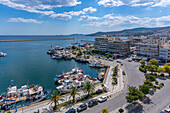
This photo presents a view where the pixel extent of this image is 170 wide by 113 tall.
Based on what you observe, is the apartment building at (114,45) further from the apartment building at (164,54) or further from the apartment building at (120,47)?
the apartment building at (164,54)

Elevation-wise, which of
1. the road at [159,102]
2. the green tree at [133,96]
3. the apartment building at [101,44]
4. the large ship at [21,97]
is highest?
the apartment building at [101,44]

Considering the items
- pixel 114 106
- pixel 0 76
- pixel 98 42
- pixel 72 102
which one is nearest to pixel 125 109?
pixel 114 106

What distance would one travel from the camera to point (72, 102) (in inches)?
1016

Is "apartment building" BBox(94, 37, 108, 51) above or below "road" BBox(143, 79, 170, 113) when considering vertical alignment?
above

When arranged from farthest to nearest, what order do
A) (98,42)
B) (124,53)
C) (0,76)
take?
1. (98,42)
2. (124,53)
3. (0,76)

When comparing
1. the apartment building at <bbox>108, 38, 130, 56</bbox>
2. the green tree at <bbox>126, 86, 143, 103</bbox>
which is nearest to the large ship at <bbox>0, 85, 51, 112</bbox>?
the green tree at <bbox>126, 86, 143, 103</bbox>

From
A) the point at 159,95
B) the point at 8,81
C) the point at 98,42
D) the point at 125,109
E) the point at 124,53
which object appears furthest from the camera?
the point at 98,42

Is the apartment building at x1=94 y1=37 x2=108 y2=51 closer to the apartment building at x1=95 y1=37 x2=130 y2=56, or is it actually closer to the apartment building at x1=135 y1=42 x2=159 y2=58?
the apartment building at x1=95 y1=37 x2=130 y2=56

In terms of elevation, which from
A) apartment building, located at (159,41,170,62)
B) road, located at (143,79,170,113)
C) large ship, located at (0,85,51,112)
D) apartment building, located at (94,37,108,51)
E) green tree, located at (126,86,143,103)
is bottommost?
large ship, located at (0,85,51,112)

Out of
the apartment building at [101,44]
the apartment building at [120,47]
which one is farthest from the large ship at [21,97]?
the apartment building at [101,44]

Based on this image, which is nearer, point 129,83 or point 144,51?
point 129,83

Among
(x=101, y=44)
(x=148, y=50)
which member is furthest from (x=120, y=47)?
(x=148, y=50)

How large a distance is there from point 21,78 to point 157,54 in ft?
244

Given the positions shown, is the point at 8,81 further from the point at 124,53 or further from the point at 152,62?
the point at 124,53
